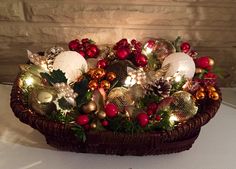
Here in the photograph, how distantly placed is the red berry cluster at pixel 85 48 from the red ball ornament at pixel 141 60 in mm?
115

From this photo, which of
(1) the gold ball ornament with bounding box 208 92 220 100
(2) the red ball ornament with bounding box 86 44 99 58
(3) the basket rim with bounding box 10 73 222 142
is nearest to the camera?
(3) the basket rim with bounding box 10 73 222 142

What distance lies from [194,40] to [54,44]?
16.2 inches

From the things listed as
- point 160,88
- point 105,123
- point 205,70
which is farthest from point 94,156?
point 205,70

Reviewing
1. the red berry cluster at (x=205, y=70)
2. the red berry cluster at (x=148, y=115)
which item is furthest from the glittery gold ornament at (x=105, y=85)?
the red berry cluster at (x=205, y=70)

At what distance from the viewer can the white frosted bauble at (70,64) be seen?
32.7 inches

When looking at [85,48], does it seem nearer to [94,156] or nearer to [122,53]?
[122,53]

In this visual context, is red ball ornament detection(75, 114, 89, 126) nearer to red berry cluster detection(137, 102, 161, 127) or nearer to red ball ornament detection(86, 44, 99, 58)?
red berry cluster detection(137, 102, 161, 127)

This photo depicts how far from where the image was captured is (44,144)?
809 millimetres

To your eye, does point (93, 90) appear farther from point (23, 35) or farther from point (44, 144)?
point (23, 35)

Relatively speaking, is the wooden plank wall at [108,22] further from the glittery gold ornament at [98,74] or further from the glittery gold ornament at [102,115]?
the glittery gold ornament at [102,115]

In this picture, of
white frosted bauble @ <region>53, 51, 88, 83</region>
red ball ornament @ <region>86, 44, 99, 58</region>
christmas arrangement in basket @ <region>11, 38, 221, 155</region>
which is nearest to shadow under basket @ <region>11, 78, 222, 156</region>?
christmas arrangement in basket @ <region>11, 38, 221, 155</region>

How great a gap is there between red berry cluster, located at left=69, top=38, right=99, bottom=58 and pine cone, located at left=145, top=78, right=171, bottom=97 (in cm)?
21

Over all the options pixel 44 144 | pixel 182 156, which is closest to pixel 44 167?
pixel 44 144

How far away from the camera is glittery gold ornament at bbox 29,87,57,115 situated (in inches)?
28.8
